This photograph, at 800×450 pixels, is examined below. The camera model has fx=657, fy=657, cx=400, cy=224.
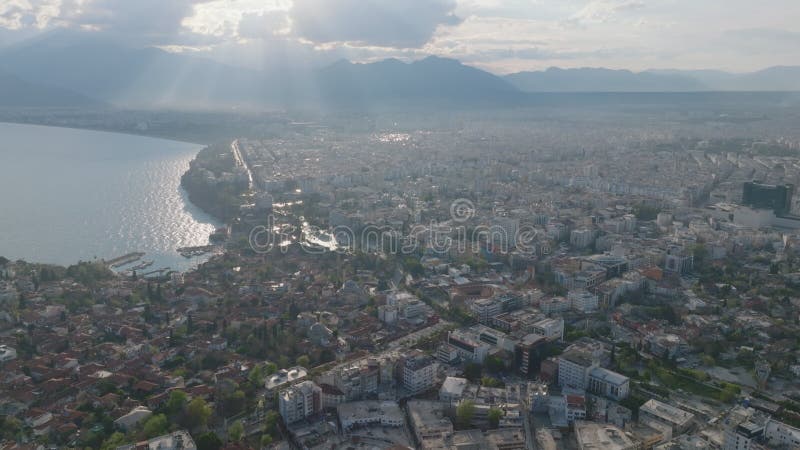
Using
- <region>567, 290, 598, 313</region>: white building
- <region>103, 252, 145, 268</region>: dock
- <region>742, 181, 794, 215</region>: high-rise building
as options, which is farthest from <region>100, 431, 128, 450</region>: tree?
<region>742, 181, 794, 215</region>: high-rise building

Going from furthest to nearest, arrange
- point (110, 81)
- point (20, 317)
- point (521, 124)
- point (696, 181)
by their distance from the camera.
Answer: point (110, 81) < point (521, 124) < point (696, 181) < point (20, 317)

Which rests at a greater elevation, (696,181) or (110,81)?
(110,81)

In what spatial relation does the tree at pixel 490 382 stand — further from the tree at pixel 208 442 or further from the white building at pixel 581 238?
the white building at pixel 581 238

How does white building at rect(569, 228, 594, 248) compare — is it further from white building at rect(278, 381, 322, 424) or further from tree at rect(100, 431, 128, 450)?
tree at rect(100, 431, 128, 450)

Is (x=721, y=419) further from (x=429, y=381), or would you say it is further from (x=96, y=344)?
(x=96, y=344)

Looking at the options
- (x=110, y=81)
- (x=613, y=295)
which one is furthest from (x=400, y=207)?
(x=110, y=81)

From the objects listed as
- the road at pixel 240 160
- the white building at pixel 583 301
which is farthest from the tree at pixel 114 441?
the road at pixel 240 160

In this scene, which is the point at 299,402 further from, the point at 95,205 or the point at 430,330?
the point at 95,205

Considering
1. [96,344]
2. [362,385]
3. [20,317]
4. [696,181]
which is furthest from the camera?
[696,181]
